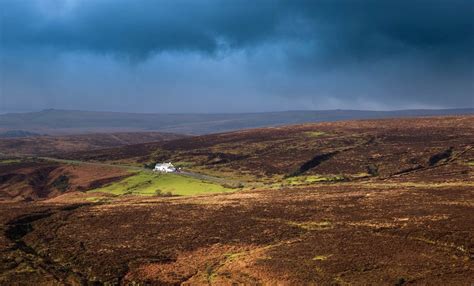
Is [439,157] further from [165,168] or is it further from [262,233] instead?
[262,233]

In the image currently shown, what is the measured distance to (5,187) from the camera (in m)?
123

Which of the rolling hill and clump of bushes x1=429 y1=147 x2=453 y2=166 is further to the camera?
the rolling hill

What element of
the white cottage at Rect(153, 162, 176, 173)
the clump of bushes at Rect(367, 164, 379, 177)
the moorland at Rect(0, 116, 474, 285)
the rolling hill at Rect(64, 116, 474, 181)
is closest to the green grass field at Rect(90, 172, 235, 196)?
the moorland at Rect(0, 116, 474, 285)

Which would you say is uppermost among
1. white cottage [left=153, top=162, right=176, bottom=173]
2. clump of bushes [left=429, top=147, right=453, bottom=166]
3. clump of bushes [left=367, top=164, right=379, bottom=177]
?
clump of bushes [left=429, top=147, right=453, bottom=166]

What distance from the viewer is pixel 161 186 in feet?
334

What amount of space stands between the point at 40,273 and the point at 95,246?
7.99 metres

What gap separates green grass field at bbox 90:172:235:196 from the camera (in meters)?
95.2

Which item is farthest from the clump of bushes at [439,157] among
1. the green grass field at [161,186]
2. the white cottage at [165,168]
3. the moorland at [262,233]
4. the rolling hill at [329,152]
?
the white cottage at [165,168]

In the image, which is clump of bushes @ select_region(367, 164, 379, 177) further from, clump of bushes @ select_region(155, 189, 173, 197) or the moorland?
clump of bushes @ select_region(155, 189, 173, 197)

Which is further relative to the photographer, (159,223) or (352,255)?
(159,223)

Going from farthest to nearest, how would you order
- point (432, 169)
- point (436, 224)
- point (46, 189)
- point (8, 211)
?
1. point (46, 189)
2. point (432, 169)
3. point (8, 211)
4. point (436, 224)

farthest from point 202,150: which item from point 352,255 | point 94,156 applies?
point 352,255

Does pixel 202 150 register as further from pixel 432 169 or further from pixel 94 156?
pixel 432 169

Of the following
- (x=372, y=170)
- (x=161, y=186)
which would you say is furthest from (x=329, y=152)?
(x=161, y=186)
